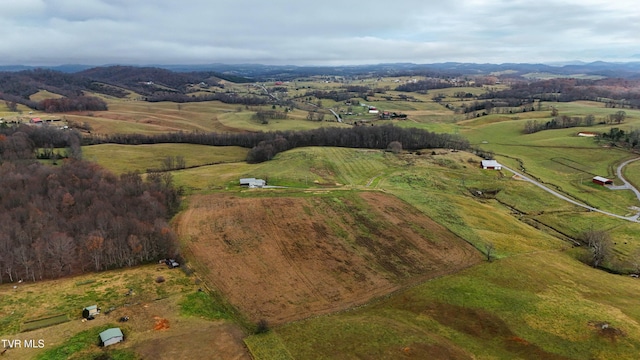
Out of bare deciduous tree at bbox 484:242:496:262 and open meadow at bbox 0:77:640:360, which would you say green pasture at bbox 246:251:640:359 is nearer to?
open meadow at bbox 0:77:640:360

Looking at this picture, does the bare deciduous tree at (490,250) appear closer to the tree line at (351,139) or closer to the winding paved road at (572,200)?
the winding paved road at (572,200)

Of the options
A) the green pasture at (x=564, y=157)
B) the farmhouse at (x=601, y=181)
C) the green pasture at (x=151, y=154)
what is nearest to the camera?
the green pasture at (x=564, y=157)

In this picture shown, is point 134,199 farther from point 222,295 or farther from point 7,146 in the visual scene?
point 7,146

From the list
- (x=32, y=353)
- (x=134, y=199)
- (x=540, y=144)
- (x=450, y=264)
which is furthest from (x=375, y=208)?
(x=540, y=144)

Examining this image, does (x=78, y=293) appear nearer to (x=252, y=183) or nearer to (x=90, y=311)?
(x=90, y=311)

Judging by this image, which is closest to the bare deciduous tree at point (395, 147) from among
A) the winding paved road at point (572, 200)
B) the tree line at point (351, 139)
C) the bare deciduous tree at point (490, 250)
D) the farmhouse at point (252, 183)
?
the tree line at point (351, 139)

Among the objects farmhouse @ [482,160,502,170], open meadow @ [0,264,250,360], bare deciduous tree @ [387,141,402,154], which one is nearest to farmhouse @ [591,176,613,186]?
farmhouse @ [482,160,502,170]
